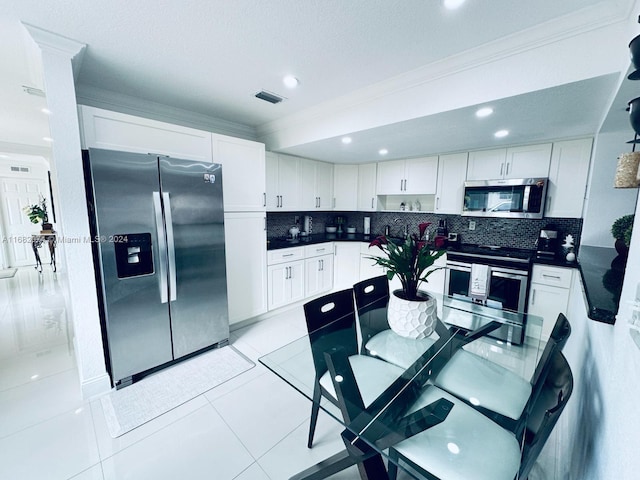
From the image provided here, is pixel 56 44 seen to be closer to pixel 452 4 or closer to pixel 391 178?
pixel 452 4

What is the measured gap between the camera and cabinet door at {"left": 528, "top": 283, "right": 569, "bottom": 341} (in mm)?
2623

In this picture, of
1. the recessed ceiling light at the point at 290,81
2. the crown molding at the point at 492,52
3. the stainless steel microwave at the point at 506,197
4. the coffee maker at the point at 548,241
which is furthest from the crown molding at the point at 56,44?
the coffee maker at the point at 548,241

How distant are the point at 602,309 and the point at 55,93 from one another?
3.24 m

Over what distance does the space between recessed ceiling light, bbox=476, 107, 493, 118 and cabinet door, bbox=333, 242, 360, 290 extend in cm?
244

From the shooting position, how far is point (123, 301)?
2061 millimetres

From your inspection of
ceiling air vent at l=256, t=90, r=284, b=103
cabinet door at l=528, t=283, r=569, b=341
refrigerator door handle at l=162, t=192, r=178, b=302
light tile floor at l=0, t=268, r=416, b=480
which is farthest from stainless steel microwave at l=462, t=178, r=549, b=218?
→ refrigerator door handle at l=162, t=192, r=178, b=302

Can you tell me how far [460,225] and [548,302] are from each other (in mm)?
1394

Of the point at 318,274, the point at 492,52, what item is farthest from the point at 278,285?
the point at 492,52

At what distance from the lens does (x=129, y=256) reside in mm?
2070

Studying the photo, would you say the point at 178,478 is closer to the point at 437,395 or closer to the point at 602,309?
the point at 437,395

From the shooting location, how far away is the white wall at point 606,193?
237 centimetres

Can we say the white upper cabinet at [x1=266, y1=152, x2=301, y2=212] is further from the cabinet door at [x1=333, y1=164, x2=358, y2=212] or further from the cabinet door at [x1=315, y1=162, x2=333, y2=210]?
the cabinet door at [x1=333, y1=164, x2=358, y2=212]

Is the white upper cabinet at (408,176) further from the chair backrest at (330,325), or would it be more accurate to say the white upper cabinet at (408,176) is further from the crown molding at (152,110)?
the chair backrest at (330,325)

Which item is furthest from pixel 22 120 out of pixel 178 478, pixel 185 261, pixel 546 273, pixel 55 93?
pixel 546 273
